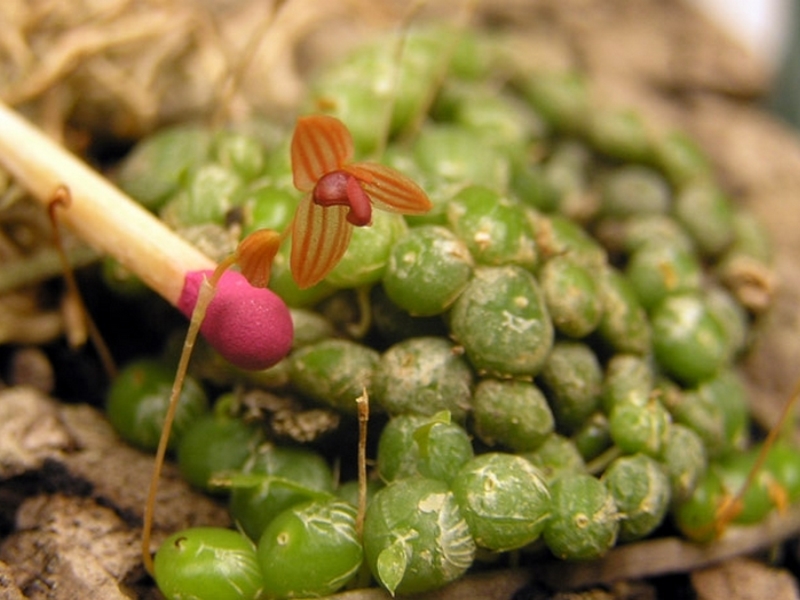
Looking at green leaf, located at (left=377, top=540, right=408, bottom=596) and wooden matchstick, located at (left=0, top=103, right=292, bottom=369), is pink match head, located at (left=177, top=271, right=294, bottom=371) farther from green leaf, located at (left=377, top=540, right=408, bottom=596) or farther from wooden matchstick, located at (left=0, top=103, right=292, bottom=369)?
green leaf, located at (left=377, top=540, right=408, bottom=596)

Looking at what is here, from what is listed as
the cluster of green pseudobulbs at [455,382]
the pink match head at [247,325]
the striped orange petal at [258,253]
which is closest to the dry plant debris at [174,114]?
the cluster of green pseudobulbs at [455,382]

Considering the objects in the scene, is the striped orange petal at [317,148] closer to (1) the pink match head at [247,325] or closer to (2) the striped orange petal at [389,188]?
(2) the striped orange petal at [389,188]

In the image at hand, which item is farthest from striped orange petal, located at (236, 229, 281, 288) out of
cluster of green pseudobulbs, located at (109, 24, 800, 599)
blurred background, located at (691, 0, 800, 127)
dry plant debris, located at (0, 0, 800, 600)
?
blurred background, located at (691, 0, 800, 127)

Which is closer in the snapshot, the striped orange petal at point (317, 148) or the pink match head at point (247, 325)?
the striped orange petal at point (317, 148)

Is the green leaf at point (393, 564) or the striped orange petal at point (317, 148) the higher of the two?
the striped orange petal at point (317, 148)

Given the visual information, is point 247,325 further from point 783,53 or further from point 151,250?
point 783,53

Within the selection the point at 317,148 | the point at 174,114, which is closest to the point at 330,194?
the point at 317,148

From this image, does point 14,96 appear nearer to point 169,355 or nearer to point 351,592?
point 169,355
